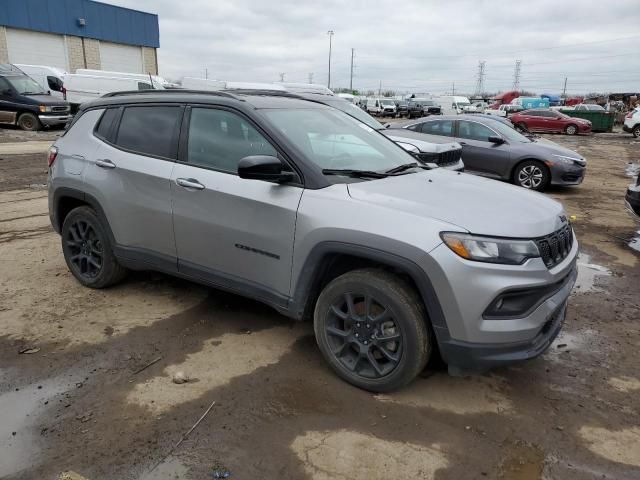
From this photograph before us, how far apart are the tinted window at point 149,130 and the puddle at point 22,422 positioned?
1811mm

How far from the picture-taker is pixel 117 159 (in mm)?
4152

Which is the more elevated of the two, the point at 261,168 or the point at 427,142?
the point at 261,168

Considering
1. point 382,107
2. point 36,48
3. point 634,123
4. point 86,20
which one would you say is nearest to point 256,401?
point 634,123

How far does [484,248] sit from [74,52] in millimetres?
41923

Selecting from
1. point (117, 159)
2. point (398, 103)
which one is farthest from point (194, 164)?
point (398, 103)

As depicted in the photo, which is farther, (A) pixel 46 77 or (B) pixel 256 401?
(A) pixel 46 77

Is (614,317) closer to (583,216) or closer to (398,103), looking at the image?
(583,216)

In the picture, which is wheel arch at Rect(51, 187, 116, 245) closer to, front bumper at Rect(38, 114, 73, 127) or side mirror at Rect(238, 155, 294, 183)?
side mirror at Rect(238, 155, 294, 183)

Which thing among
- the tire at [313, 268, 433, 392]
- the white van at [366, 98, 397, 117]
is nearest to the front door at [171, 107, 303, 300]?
the tire at [313, 268, 433, 392]

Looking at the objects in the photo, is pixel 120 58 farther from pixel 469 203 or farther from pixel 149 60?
pixel 469 203

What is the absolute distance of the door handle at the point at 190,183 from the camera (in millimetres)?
3621

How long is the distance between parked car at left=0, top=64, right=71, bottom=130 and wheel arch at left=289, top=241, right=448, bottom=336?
766 inches

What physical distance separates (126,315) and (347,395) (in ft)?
6.79

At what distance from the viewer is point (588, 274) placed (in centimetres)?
557
